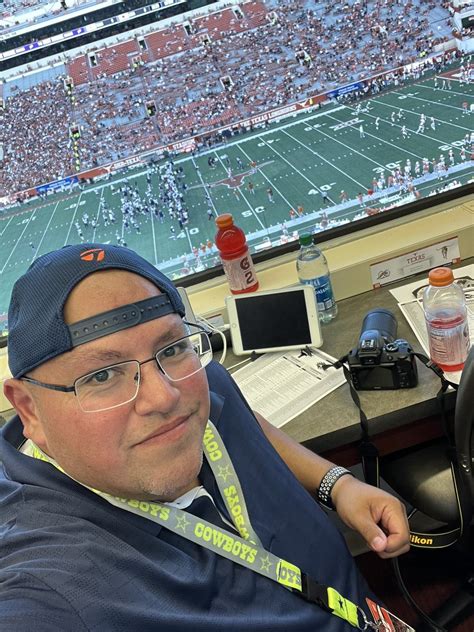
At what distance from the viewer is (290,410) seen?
4.80 ft

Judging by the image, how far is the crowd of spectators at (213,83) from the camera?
2057 millimetres

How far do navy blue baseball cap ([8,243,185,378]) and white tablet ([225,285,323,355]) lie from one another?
761 mm

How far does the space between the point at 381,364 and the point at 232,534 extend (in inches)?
25.6

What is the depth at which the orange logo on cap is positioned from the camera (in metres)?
0.87

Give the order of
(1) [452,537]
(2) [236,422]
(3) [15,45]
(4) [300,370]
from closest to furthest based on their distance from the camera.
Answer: (2) [236,422]
(1) [452,537]
(4) [300,370]
(3) [15,45]

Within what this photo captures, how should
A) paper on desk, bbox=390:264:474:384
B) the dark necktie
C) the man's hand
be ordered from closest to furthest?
the dark necktie, the man's hand, paper on desk, bbox=390:264:474:384

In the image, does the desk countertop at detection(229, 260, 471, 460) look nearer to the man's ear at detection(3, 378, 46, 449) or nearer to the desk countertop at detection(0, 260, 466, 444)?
→ the desk countertop at detection(0, 260, 466, 444)

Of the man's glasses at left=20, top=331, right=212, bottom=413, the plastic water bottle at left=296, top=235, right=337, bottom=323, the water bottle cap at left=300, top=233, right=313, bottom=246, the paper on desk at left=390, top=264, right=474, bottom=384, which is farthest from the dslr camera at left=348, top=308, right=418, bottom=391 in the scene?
the man's glasses at left=20, top=331, right=212, bottom=413

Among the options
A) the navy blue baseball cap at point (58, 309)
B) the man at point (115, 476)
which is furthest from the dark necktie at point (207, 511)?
the navy blue baseball cap at point (58, 309)

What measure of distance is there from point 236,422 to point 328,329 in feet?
2.31

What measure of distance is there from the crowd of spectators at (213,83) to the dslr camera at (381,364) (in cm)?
120

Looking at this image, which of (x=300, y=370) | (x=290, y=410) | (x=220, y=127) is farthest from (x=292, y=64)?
(x=290, y=410)

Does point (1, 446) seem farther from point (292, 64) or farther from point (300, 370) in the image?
point (292, 64)

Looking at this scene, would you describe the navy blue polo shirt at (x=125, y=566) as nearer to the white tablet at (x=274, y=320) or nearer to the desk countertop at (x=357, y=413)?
the desk countertop at (x=357, y=413)
